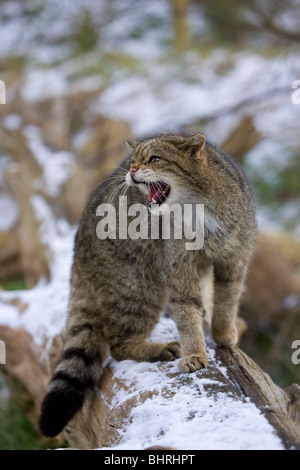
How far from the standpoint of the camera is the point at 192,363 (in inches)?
83.6

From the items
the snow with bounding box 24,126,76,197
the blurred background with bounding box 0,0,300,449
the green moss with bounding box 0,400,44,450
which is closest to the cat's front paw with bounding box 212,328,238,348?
the blurred background with bounding box 0,0,300,449

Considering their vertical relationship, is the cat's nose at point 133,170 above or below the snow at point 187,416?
above

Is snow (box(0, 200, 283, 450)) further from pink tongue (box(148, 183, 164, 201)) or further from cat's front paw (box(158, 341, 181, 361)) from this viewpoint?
pink tongue (box(148, 183, 164, 201))

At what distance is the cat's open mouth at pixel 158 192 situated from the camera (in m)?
2.27

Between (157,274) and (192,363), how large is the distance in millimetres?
484

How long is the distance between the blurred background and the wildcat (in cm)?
54

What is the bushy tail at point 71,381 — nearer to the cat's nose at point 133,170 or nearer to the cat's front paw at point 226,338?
the cat's front paw at point 226,338

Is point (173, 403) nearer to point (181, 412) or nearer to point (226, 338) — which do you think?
point (181, 412)

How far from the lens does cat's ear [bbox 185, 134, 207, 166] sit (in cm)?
219

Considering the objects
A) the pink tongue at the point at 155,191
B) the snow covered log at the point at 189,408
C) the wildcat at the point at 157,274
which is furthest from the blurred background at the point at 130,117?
the pink tongue at the point at 155,191

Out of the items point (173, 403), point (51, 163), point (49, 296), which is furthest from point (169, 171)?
point (51, 163)

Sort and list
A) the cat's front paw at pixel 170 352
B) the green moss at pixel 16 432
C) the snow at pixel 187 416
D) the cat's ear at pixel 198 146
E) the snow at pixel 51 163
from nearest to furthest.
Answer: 1. the snow at pixel 187 416
2. the cat's ear at pixel 198 146
3. the cat's front paw at pixel 170 352
4. the green moss at pixel 16 432
5. the snow at pixel 51 163
